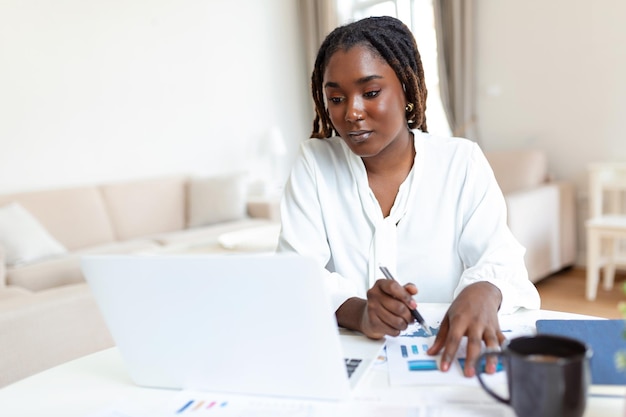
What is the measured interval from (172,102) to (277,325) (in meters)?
4.17

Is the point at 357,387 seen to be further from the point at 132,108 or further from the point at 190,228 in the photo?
the point at 132,108

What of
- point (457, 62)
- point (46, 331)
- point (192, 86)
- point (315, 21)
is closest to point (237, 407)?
point (46, 331)

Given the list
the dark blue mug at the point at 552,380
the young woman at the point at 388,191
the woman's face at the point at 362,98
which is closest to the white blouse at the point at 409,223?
the young woman at the point at 388,191

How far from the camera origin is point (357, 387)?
0.71 meters

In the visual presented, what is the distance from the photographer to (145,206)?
407cm

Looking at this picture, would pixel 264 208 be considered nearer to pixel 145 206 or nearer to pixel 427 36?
pixel 145 206

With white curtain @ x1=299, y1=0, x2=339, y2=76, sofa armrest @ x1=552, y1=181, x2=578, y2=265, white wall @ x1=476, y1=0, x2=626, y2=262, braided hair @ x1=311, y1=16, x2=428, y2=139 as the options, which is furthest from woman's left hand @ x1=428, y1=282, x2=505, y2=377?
white curtain @ x1=299, y1=0, x2=339, y2=76

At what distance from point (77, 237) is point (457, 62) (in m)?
2.93

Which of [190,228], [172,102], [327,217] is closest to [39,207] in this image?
[190,228]

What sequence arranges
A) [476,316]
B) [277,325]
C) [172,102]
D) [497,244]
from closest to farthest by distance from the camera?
[277,325] < [476,316] < [497,244] < [172,102]

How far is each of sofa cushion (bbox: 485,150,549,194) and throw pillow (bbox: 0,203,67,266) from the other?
282 cm

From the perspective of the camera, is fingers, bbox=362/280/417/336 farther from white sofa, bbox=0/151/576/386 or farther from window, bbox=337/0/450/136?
window, bbox=337/0/450/136

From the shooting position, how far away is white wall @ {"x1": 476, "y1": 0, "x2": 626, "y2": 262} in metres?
3.56

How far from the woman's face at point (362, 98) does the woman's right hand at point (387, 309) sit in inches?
12.8
